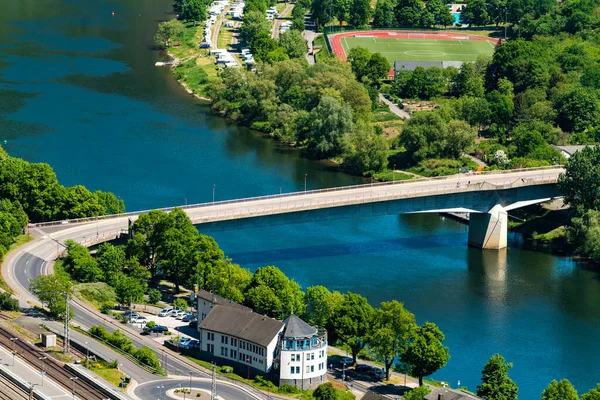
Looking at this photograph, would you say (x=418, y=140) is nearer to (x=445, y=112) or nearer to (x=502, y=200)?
(x=445, y=112)

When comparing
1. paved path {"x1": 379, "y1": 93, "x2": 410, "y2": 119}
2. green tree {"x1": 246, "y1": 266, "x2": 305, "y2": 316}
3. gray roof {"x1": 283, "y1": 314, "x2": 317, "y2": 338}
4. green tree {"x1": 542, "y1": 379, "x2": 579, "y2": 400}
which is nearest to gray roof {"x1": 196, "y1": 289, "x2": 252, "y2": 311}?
green tree {"x1": 246, "y1": 266, "x2": 305, "y2": 316}

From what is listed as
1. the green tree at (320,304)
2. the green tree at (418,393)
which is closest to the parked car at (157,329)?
the green tree at (320,304)

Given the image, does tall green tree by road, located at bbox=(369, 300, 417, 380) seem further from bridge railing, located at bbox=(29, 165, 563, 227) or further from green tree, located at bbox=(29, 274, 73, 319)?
bridge railing, located at bbox=(29, 165, 563, 227)

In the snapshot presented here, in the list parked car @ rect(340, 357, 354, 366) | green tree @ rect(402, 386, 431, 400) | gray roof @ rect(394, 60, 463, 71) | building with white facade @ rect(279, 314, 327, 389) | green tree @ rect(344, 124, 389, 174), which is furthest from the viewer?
gray roof @ rect(394, 60, 463, 71)

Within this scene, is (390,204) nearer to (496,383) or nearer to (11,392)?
(496,383)

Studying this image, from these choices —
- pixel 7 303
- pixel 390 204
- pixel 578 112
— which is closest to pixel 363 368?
pixel 7 303

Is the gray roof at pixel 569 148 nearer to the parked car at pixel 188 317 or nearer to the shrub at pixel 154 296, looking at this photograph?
the shrub at pixel 154 296
